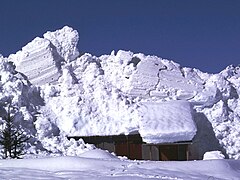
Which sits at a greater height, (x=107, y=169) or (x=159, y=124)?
(x=159, y=124)

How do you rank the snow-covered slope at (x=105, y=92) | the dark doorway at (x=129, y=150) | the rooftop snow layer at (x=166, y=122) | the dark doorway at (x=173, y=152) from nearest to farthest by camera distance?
the rooftop snow layer at (x=166, y=122) → the dark doorway at (x=173, y=152) → the dark doorway at (x=129, y=150) → the snow-covered slope at (x=105, y=92)

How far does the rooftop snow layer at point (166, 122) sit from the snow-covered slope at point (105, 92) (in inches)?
16.5

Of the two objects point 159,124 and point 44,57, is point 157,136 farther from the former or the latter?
point 44,57

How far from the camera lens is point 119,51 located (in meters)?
20.3

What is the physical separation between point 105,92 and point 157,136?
2999 millimetres

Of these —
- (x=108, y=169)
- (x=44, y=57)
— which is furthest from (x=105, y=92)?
(x=108, y=169)

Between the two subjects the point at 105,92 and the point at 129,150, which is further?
the point at 105,92

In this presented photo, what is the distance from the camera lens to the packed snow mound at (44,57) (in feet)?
61.9

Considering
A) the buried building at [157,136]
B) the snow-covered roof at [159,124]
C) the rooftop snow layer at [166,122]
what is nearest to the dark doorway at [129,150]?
the buried building at [157,136]

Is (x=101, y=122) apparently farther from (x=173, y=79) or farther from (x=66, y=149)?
(x=173, y=79)

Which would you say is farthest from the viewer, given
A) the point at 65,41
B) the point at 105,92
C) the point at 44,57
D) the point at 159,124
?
the point at 65,41

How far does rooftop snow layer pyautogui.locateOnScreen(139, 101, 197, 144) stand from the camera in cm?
1576

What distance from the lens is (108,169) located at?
7.06 meters

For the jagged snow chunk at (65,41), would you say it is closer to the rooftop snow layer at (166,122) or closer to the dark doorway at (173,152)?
the rooftop snow layer at (166,122)
